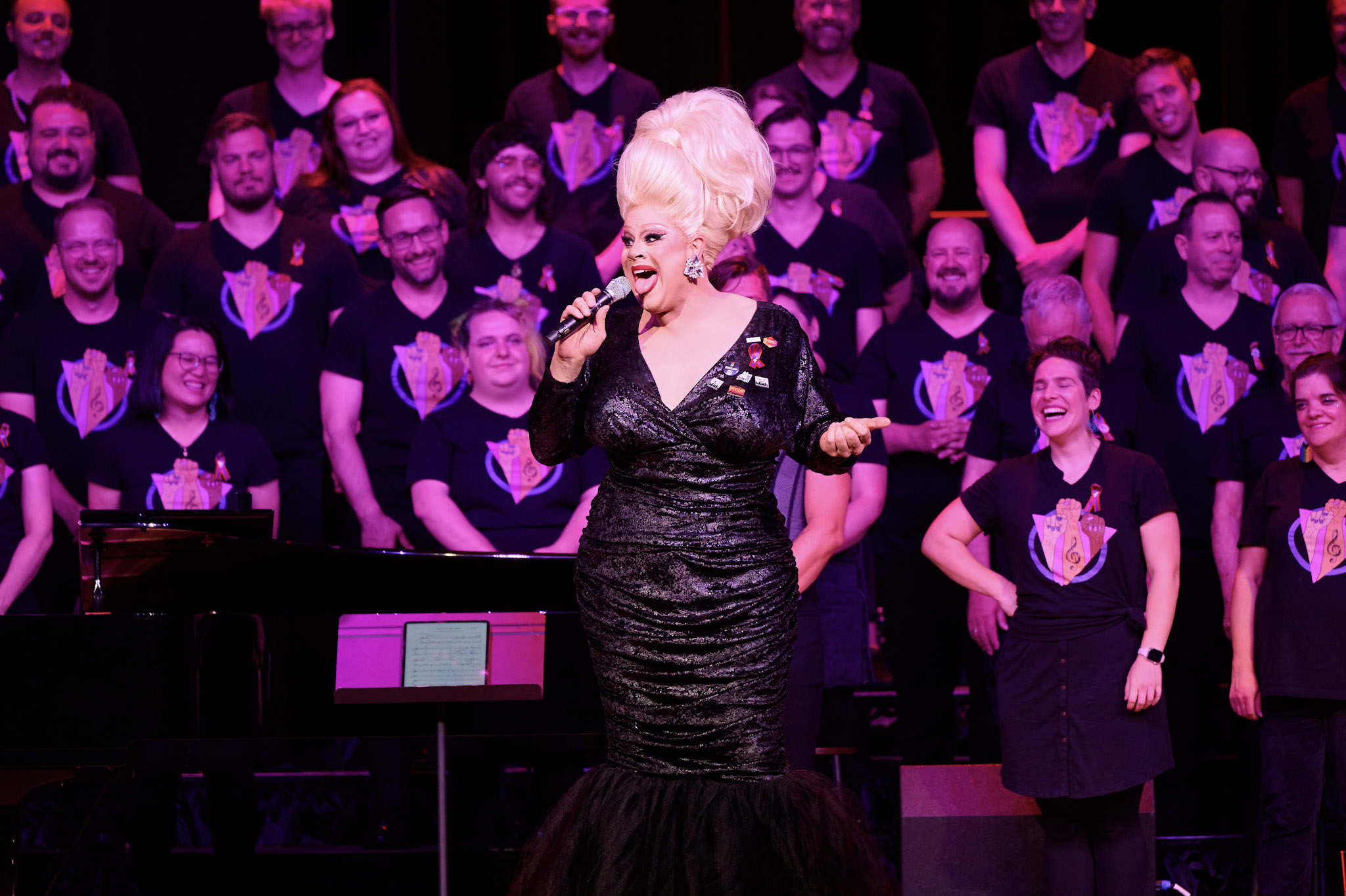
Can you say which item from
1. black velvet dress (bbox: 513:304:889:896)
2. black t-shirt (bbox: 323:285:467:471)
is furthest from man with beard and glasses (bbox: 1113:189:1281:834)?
black velvet dress (bbox: 513:304:889:896)

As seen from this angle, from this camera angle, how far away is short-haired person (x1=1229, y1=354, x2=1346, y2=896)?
3902 mm

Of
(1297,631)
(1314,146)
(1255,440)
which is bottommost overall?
(1297,631)

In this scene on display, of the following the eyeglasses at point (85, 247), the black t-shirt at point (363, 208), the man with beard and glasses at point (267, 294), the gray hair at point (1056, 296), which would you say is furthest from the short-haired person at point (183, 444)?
the gray hair at point (1056, 296)

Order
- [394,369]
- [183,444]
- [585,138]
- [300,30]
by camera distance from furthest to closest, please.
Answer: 1. [300,30]
2. [585,138]
3. [394,369]
4. [183,444]

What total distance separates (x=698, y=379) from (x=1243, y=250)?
3883 mm

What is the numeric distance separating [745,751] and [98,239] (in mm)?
4031

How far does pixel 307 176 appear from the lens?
5660mm

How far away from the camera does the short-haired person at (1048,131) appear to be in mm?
5547

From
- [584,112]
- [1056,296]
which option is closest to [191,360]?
[584,112]

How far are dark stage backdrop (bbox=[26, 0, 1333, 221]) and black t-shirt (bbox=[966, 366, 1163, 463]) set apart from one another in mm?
2148

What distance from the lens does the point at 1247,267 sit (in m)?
5.23

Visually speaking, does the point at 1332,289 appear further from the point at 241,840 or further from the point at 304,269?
the point at 241,840

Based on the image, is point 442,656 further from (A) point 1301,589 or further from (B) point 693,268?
(A) point 1301,589

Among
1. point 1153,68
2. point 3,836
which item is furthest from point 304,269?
point 1153,68
